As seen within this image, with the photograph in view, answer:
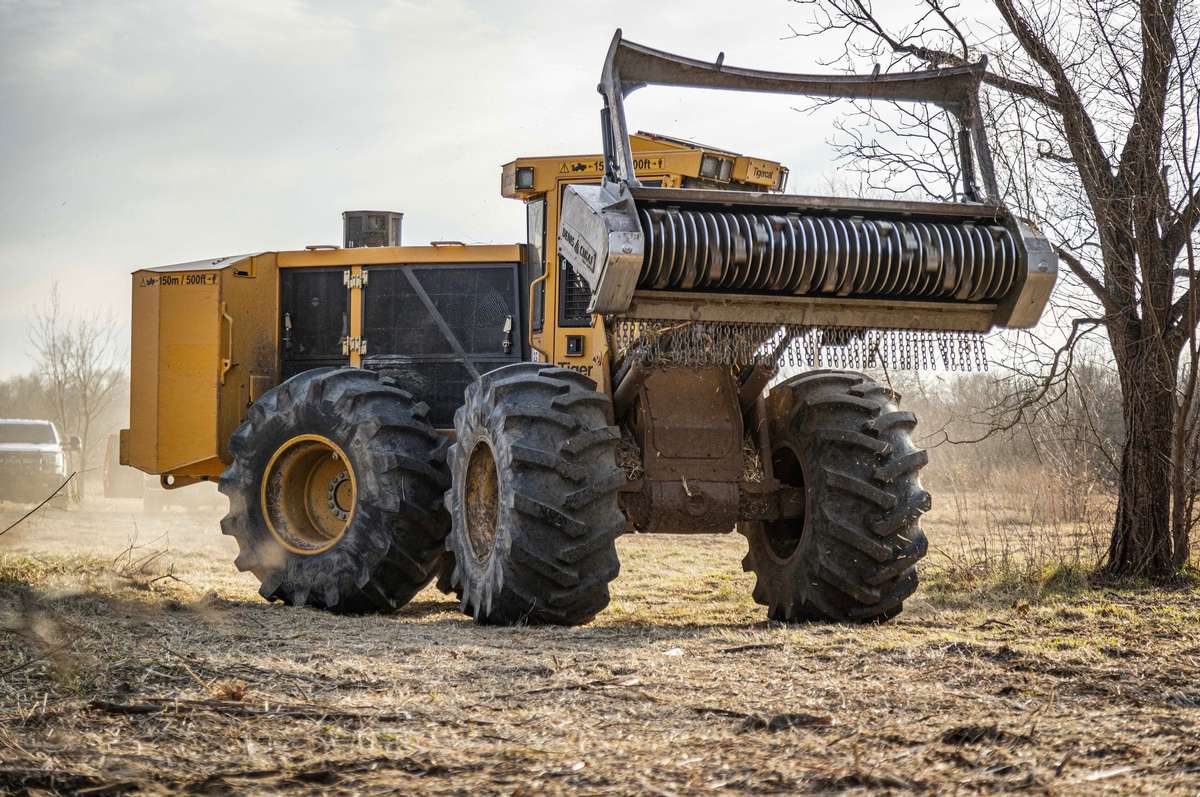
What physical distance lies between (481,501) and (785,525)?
211cm

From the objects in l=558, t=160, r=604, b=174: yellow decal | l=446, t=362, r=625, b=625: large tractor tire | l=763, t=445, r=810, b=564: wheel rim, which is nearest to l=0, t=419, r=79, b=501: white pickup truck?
l=558, t=160, r=604, b=174: yellow decal

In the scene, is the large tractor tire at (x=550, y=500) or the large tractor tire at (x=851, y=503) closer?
the large tractor tire at (x=550, y=500)

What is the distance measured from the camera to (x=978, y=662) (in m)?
6.91

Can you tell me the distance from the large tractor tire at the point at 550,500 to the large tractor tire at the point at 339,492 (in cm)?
123

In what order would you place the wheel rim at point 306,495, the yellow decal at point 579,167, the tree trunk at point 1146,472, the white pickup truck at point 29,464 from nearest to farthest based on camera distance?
the yellow decal at point 579,167 → the wheel rim at point 306,495 → the tree trunk at point 1146,472 → the white pickup truck at point 29,464

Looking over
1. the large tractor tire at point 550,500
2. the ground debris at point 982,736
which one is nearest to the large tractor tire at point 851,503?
the large tractor tire at point 550,500

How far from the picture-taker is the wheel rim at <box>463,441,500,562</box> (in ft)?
29.8

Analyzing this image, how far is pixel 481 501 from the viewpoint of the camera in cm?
916

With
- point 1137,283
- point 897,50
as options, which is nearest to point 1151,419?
point 1137,283

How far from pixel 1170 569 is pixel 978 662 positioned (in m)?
5.20

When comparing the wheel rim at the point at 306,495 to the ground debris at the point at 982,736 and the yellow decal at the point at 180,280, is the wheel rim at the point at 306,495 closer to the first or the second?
the yellow decal at the point at 180,280

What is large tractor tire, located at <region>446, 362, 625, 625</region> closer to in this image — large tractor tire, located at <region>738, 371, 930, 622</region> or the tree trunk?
large tractor tire, located at <region>738, 371, 930, 622</region>

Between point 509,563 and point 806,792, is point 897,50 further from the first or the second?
point 806,792

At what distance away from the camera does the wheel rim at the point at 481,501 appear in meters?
9.08
